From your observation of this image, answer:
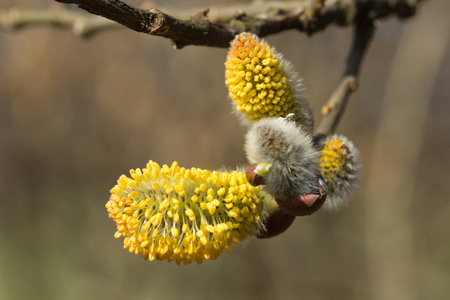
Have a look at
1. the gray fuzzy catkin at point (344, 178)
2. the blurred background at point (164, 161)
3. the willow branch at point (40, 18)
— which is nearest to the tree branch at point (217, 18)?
the willow branch at point (40, 18)

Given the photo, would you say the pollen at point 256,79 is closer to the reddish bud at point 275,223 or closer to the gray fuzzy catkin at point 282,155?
the gray fuzzy catkin at point 282,155

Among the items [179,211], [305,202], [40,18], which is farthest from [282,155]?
[40,18]

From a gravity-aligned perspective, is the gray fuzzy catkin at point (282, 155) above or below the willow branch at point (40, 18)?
below

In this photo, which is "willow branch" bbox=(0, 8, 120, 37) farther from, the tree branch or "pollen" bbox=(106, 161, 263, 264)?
"pollen" bbox=(106, 161, 263, 264)

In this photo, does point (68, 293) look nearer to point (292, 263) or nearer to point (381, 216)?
point (292, 263)

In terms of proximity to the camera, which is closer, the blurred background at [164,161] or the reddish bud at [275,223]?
the reddish bud at [275,223]

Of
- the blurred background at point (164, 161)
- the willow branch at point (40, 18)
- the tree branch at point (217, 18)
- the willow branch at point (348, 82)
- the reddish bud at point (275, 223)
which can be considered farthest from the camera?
the blurred background at point (164, 161)

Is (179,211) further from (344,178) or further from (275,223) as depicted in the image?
(344,178)

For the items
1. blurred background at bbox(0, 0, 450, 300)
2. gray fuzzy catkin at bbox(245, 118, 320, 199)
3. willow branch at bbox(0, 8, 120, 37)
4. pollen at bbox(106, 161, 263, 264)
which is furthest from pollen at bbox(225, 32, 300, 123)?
blurred background at bbox(0, 0, 450, 300)
